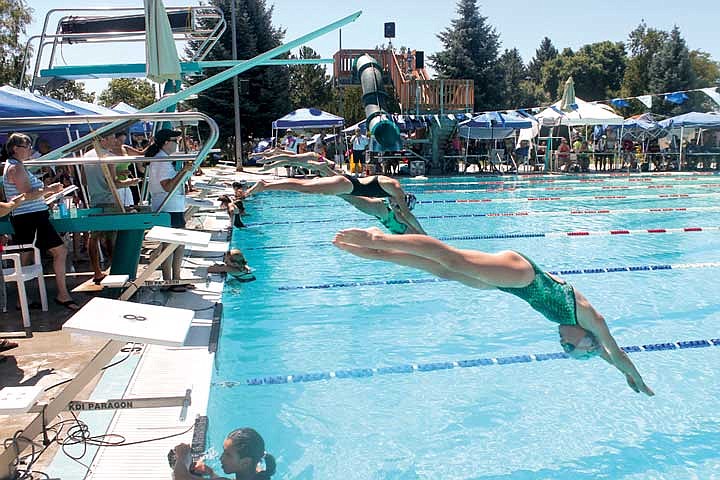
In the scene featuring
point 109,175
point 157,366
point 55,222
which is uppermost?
point 109,175

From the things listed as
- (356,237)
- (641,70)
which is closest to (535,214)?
(356,237)

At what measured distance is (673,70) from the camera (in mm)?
42375

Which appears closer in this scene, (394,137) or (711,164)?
(394,137)

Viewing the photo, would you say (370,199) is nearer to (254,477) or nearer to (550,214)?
(254,477)

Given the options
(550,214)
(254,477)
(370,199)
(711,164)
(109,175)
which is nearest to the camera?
(254,477)

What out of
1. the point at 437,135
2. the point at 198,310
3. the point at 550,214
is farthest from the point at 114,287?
the point at 437,135

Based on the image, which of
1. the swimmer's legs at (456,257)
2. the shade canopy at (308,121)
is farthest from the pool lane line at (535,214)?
the shade canopy at (308,121)

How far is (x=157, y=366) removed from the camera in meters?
4.54

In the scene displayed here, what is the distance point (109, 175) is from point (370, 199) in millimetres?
2611

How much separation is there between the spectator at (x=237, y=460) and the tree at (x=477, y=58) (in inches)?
1337

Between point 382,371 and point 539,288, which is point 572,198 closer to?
point 382,371

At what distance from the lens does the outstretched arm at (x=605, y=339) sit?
148 inches

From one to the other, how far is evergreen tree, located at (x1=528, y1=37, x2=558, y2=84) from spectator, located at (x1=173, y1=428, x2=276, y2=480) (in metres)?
75.5

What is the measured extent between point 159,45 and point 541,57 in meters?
80.2
